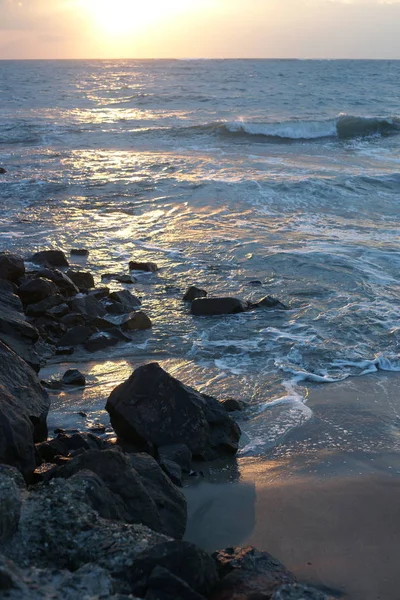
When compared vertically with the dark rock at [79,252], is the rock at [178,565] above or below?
below

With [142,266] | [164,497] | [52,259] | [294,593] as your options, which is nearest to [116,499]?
[164,497]

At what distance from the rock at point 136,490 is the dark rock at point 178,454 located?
734mm

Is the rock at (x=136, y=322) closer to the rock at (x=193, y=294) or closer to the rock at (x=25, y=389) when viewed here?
the rock at (x=193, y=294)

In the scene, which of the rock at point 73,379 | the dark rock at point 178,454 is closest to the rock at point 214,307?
the rock at point 73,379

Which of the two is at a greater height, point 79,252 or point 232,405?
point 79,252

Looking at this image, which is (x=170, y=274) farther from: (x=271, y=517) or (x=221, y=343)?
(x=271, y=517)

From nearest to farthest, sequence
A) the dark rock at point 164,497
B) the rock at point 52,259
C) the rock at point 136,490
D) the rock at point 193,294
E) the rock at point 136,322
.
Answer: the rock at point 136,490, the dark rock at point 164,497, the rock at point 136,322, the rock at point 193,294, the rock at point 52,259

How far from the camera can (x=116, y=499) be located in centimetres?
368

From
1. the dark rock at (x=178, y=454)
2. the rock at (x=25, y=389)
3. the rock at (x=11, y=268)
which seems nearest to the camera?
the rock at (x=25, y=389)

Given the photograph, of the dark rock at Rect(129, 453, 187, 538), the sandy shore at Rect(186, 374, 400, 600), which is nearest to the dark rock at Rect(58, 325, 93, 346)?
the sandy shore at Rect(186, 374, 400, 600)

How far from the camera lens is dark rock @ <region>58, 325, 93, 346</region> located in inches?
294

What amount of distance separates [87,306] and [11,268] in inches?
50.4

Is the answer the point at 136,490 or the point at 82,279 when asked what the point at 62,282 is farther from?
the point at 136,490

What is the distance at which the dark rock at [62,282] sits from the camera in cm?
884
